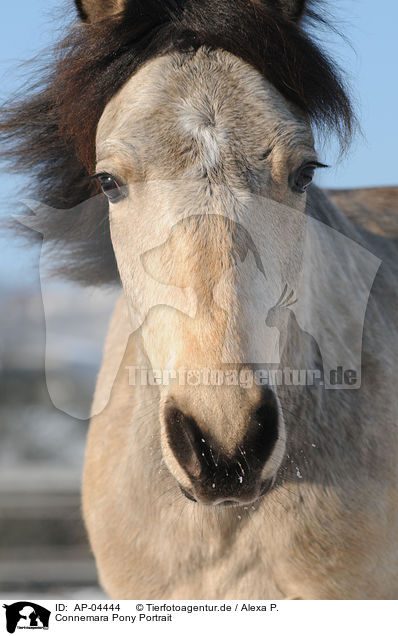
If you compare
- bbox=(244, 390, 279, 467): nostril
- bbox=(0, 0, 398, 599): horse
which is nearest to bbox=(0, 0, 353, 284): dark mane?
bbox=(0, 0, 398, 599): horse

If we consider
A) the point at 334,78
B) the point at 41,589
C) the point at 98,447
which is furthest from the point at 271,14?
the point at 41,589

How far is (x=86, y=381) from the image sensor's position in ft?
38.5

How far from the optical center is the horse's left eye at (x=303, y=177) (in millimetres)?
2238

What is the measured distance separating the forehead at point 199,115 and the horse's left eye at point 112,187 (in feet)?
0.21

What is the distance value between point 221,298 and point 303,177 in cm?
62

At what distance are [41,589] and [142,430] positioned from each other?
404 centimetres

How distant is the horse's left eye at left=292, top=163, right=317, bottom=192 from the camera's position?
224cm

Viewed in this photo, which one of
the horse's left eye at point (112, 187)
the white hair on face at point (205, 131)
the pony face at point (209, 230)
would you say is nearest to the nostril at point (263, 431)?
the pony face at point (209, 230)

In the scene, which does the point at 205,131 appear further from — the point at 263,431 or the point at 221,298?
the point at 263,431

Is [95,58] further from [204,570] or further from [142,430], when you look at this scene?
[204,570]

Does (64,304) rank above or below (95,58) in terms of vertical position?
below
